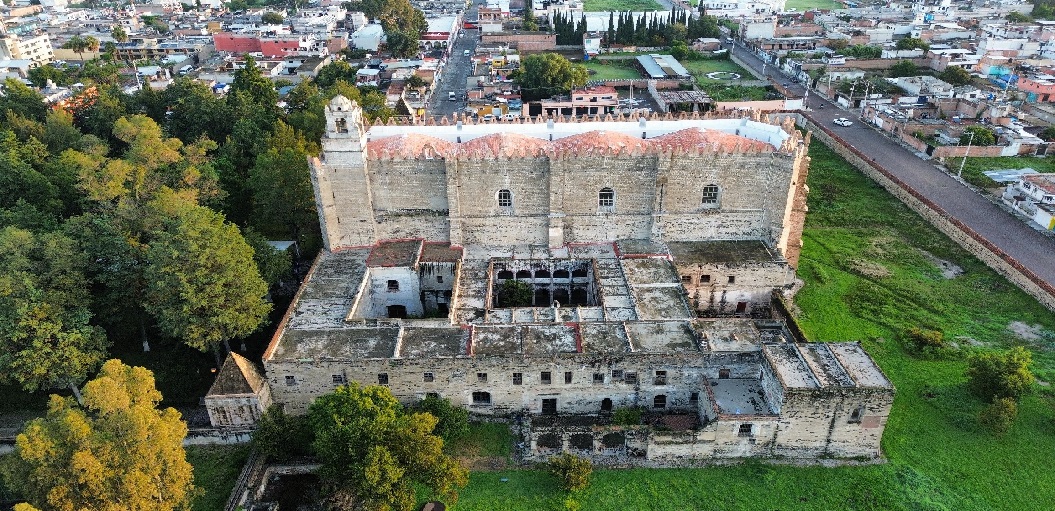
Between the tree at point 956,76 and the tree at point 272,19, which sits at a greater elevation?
the tree at point 272,19

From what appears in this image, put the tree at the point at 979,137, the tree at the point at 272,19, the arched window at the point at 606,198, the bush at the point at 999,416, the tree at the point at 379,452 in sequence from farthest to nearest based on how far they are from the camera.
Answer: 1. the tree at the point at 272,19
2. the tree at the point at 979,137
3. the arched window at the point at 606,198
4. the bush at the point at 999,416
5. the tree at the point at 379,452

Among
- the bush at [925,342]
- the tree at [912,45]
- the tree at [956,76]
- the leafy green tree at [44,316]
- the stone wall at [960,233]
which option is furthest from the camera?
the tree at [912,45]

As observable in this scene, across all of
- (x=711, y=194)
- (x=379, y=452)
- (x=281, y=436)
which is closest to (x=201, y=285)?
(x=281, y=436)

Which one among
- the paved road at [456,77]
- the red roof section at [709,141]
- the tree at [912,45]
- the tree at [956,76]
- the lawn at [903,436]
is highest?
the red roof section at [709,141]

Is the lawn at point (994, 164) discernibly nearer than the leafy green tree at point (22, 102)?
Yes

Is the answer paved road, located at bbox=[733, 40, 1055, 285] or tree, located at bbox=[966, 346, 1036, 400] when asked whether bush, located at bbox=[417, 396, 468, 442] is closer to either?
tree, located at bbox=[966, 346, 1036, 400]

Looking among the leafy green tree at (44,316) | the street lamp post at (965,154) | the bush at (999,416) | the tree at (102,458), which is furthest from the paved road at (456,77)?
the bush at (999,416)

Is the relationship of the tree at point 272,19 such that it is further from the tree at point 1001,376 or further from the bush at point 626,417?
the tree at point 1001,376

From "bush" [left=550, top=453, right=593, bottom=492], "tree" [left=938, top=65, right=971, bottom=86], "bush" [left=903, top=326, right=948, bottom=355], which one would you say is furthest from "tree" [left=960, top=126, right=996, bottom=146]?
"bush" [left=550, top=453, right=593, bottom=492]
